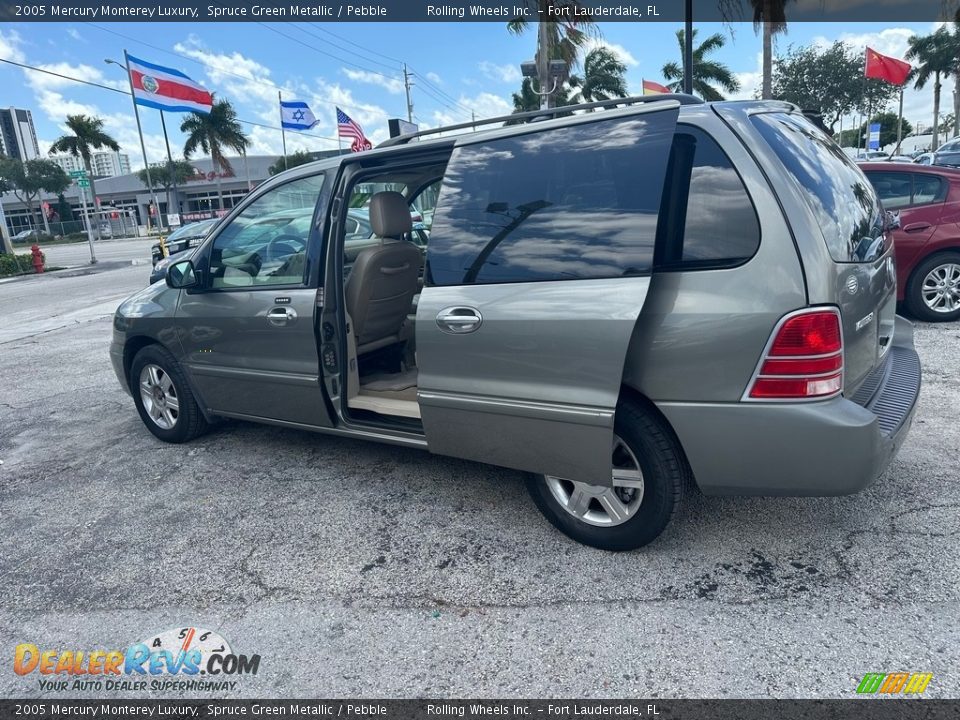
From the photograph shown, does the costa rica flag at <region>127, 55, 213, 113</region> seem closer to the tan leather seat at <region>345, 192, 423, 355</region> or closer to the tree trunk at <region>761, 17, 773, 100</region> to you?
the tree trunk at <region>761, 17, 773, 100</region>

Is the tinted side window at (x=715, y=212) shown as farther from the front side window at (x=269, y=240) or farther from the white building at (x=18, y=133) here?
the white building at (x=18, y=133)

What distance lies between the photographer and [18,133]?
83.0 m

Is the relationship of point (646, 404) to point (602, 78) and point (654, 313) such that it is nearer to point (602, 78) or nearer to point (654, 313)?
point (654, 313)

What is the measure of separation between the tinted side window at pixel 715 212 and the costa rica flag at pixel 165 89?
81.3ft

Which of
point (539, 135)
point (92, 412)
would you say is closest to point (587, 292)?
point (539, 135)

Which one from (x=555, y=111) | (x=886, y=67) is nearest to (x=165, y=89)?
(x=886, y=67)

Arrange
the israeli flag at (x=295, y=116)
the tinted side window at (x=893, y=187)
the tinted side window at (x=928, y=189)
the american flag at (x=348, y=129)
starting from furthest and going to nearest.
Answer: the israeli flag at (x=295, y=116), the american flag at (x=348, y=129), the tinted side window at (x=893, y=187), the tinted side window at (x=928, y=189)

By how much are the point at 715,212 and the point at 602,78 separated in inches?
1254

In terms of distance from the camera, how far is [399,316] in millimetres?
4465

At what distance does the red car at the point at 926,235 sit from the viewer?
20.6 feet

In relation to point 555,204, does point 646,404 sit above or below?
below

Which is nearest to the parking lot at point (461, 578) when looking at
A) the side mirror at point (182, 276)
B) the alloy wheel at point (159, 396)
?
the alloy wheel at point (159, 396)

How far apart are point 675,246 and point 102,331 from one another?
9613 millimetres

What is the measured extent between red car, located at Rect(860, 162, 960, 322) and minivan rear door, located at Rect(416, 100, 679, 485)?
17.0 ft
